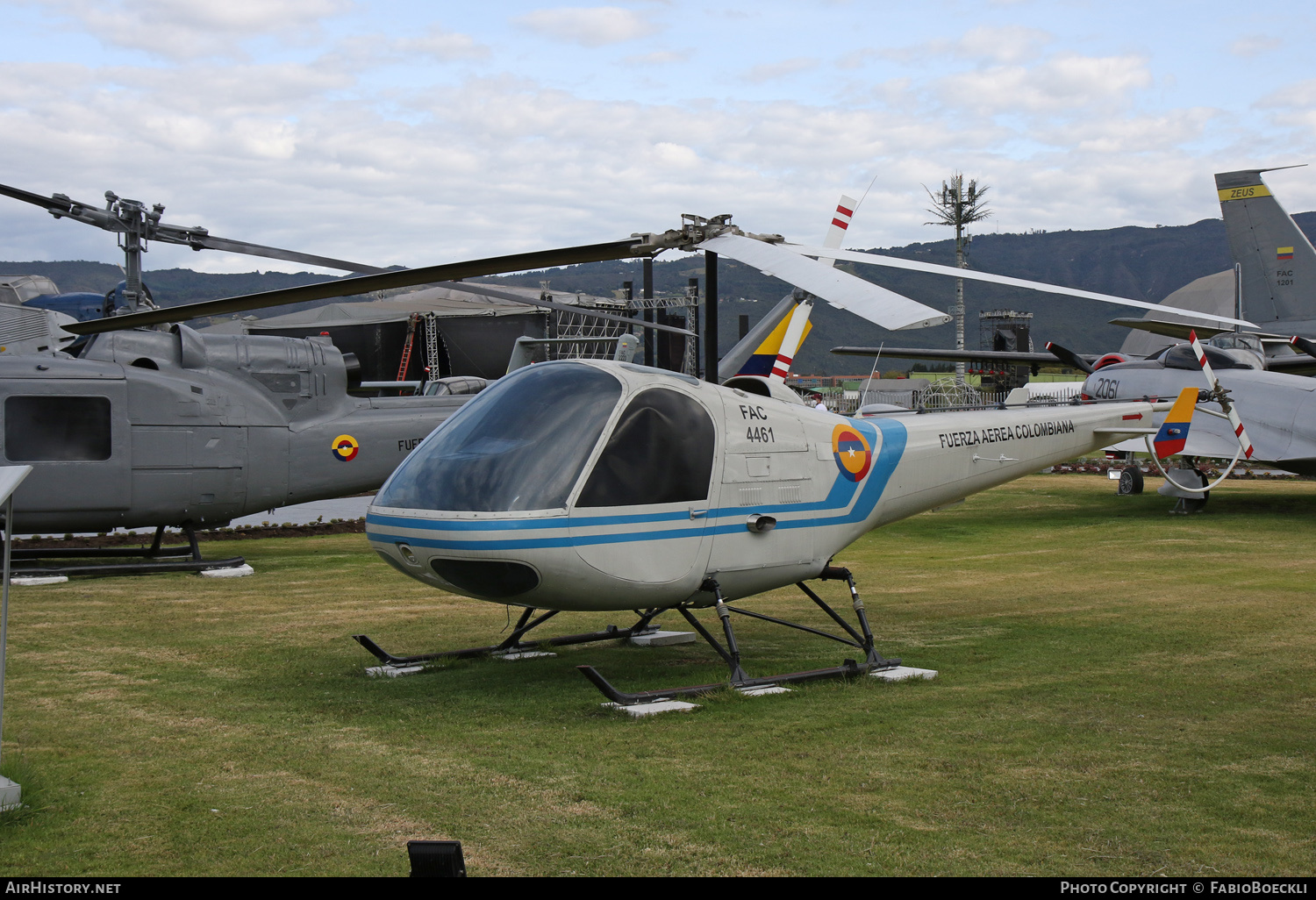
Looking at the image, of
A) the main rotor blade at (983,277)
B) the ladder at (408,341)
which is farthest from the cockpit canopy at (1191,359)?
the ladder at (408,341)

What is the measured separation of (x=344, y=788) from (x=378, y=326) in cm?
4695

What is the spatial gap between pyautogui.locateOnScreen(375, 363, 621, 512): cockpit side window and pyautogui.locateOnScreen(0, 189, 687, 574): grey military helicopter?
572cm

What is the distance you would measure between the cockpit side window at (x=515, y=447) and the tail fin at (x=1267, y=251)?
2056cm

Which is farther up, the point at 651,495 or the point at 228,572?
the point at 651,495

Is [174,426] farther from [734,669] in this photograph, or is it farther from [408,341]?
[408,341]

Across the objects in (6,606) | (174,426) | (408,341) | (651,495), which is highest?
(408,341)

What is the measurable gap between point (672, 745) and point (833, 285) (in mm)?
2539

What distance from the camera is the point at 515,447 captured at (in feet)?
20.9

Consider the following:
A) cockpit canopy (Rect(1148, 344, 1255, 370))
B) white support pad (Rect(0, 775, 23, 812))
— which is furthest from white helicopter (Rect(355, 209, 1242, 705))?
cockpit canopy (Rect(1148, 344, 1255, 370))

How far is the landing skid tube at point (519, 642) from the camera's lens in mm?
7473

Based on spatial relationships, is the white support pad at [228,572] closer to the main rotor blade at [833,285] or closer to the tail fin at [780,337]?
the tail fin at [780,337]

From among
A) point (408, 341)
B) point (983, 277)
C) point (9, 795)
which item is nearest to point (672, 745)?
point (9, 795)

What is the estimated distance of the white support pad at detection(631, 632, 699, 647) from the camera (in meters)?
8.51

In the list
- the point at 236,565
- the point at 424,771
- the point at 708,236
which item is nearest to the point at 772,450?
the point at 708,236
